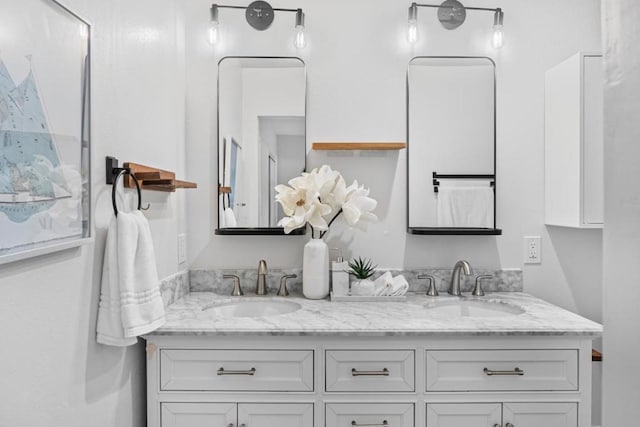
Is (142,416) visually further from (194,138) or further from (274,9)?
(274,9)

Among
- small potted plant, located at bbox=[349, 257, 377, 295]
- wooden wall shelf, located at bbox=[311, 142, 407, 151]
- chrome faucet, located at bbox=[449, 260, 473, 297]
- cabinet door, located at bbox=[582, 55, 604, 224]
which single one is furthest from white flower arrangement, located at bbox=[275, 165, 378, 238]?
cabinet door, located at bbox=[582, 55, 604, 224]

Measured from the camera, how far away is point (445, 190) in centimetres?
216

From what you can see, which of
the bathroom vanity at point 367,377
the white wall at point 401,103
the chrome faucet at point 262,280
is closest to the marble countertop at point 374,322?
the bathroom vanity at point 367,377

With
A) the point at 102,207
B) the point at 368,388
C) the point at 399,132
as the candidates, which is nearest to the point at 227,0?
the point at 399,132

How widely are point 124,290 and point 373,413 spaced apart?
94 cm

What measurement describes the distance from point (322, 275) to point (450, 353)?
67 centimetres

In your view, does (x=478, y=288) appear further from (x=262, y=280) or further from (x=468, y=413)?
(x=262, y=280)

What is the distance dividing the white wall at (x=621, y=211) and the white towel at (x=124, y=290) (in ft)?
4.05

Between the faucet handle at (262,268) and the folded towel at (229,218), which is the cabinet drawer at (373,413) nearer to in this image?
Answer: the faucet handle at (262,268)

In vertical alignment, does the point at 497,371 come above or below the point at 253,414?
above

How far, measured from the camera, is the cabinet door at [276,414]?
5.14 ft

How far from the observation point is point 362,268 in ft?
6.81

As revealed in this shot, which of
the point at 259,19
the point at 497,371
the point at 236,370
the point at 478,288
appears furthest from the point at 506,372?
the point at 259,19

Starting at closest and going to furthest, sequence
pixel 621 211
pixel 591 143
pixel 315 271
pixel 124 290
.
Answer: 1. pixel 621 211
2. pixel 124 290
3. pixel 591 143
4. pixel 315 271
